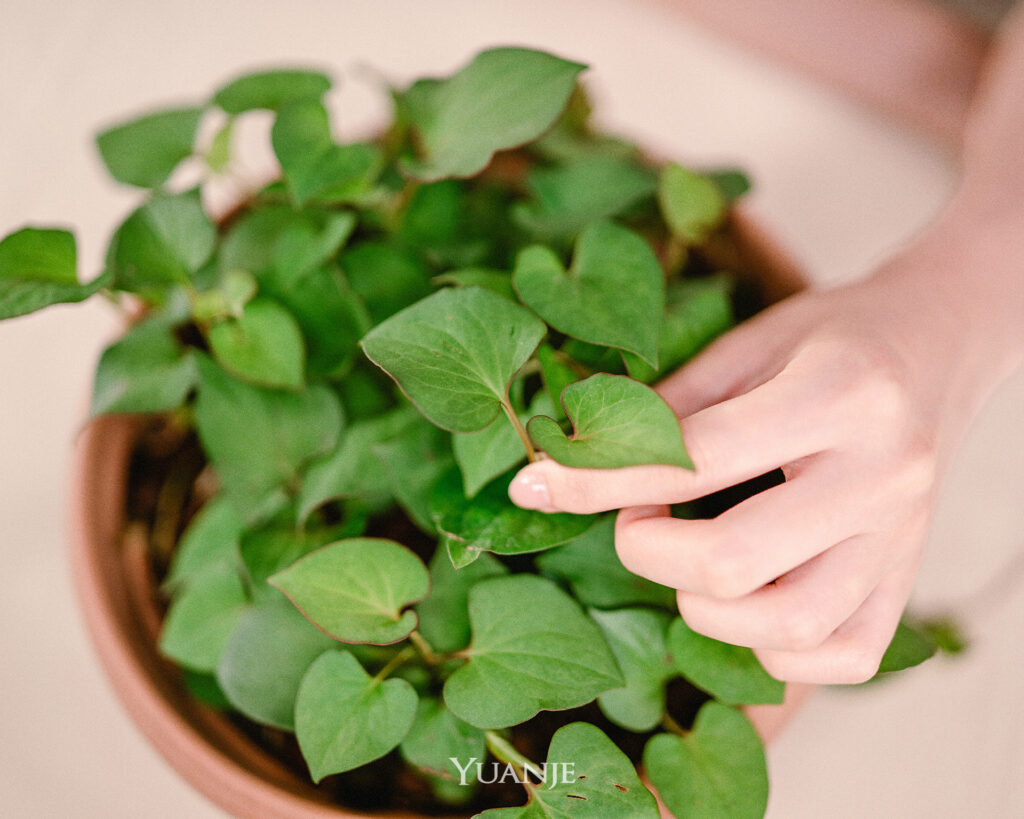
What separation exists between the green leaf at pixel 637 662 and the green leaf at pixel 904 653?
110 mm

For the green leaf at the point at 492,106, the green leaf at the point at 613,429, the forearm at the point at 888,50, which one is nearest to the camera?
the green leaf at the point at 613,429

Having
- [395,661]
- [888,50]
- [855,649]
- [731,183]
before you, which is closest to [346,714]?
[395,661]

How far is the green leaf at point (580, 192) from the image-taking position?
1.57 ft

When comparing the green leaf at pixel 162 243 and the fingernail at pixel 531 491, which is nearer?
the fingernail at pixel 531 491

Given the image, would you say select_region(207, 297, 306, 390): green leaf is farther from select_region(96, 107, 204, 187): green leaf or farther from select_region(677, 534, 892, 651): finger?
select_region(677, 534, 892, 651): finger

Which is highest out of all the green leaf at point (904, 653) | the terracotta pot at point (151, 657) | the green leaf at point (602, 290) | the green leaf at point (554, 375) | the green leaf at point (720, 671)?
the green leaf at point (602, 290)

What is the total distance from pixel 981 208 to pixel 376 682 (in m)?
0.50

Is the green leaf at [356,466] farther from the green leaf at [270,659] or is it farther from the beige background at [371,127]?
the beige background at [371,127]

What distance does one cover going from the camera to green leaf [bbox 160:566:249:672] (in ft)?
1.47

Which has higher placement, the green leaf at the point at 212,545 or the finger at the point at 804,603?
the finger at the point at 804,603

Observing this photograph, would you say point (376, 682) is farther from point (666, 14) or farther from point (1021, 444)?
point (666, 14)

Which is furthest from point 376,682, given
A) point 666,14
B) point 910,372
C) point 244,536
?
point 666,14

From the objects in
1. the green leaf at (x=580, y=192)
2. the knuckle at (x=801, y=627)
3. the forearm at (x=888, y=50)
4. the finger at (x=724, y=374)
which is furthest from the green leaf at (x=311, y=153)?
the forearm at (x=888, y=50)

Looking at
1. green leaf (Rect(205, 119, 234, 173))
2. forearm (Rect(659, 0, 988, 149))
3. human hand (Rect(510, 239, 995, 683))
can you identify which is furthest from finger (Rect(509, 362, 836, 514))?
forearm (Rect(659, 0, 988, 149))
